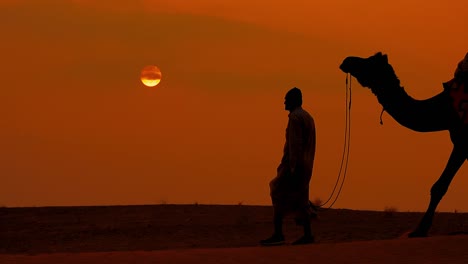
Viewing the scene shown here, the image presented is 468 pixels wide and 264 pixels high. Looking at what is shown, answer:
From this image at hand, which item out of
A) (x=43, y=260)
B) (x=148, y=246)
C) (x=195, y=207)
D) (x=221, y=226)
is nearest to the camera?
(x=43, y=260)

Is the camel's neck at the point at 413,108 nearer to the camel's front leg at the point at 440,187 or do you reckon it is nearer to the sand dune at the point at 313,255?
the camel's front leg at the point at 440,187

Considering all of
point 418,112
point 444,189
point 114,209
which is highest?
point 114,209

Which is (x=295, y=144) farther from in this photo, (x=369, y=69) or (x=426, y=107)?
(x=426, y=107)

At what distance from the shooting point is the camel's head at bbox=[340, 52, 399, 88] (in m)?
20.2

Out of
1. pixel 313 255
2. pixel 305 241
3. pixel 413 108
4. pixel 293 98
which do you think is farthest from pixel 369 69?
pixel 313 255

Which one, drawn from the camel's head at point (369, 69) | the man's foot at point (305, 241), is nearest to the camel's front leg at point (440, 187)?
the camel's head at point (369, 69)

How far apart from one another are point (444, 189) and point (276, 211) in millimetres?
3039

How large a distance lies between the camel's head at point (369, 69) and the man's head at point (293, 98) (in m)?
1.35

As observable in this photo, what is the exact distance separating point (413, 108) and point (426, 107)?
24cm

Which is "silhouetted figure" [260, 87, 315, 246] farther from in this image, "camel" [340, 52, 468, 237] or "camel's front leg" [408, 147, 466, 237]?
"camel's front leg" [408, 147, 466, 237]

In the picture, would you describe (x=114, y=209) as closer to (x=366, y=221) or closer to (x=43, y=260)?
(x=366, y=221)

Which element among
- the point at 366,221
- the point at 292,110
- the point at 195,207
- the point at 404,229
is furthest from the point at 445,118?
the point at 195,207

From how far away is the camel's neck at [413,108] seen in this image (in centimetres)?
2039

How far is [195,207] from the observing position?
3294cm
